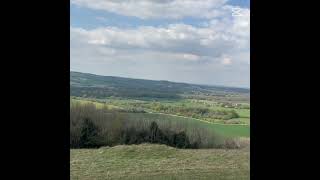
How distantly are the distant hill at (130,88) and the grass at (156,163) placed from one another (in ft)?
7.72

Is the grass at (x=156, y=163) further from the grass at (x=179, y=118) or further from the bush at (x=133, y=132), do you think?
the grass at (x=179, y=118)

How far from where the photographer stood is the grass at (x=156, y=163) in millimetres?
8117

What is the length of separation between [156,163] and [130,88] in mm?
4832

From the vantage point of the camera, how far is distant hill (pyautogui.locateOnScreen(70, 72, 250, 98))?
40.8 ft

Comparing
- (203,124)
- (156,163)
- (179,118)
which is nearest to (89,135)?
(156,163)

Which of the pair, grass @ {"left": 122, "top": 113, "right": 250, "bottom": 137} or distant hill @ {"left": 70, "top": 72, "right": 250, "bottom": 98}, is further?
distant hill @ {"left": 70, "top": 72, "right": 250, "bottom": 98}

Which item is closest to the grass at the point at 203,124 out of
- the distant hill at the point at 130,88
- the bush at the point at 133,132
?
the bush at the point at 133,132

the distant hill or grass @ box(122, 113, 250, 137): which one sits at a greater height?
the distant hill

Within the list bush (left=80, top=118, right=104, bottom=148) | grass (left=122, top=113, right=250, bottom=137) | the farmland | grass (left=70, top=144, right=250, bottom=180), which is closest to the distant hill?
the farmland

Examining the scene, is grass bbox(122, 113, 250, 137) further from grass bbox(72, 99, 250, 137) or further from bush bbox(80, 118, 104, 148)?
bush bbox(80, 118, 104, 148)

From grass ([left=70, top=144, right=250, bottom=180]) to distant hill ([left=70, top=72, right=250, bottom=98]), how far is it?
235 cm

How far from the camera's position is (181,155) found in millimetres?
9781

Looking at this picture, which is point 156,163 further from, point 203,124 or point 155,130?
point 203,124
